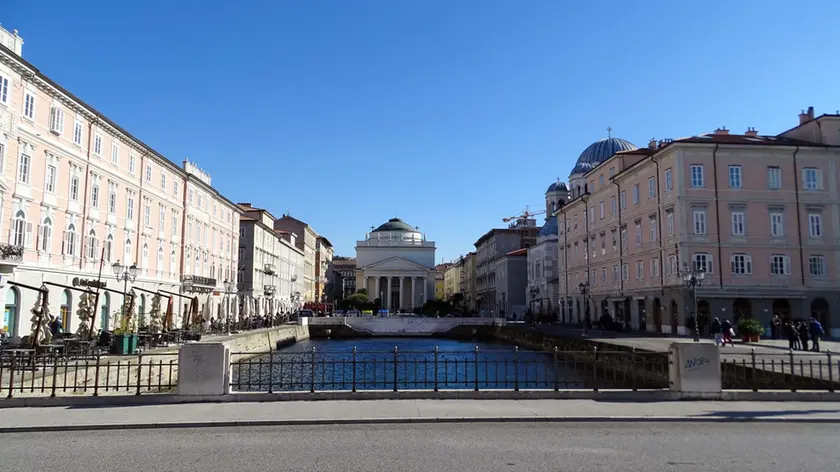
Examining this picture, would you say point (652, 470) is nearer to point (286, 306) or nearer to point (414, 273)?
point (286, 306)

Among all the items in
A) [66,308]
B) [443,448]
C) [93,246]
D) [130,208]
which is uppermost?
[130,208]

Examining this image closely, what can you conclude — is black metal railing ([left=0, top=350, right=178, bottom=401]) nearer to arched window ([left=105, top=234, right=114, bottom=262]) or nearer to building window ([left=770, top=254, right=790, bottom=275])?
arched window ([left=105, top=234, right=114, bottom=262])

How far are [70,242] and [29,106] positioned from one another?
7.97 meters

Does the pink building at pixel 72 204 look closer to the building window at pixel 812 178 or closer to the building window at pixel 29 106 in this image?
the building window at pixel 29 106

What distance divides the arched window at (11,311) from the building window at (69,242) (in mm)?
4748

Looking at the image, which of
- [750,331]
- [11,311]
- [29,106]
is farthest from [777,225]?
[11,311]

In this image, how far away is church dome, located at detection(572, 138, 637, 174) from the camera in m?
83.7

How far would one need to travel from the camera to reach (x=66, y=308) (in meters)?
34.7

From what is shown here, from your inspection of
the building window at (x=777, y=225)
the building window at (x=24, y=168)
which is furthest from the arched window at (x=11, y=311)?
the building window at (x=777, y=225)

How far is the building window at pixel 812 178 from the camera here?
42.0 meters

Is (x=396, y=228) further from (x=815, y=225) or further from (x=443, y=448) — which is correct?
(x=443, y=448)

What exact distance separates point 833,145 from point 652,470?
43.1m

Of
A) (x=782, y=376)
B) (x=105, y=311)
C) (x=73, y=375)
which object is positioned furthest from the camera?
(x=105, y=311)

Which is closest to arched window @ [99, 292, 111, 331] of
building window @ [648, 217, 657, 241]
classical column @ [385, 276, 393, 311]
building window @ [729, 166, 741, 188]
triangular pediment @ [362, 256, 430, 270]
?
building window @ [648, 217, 657, 241]
